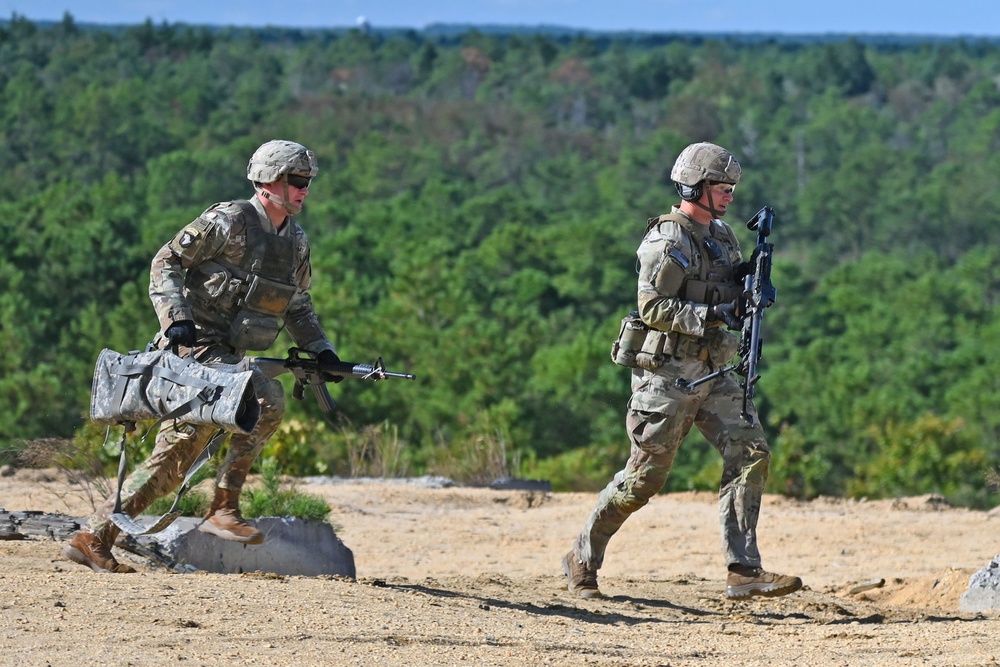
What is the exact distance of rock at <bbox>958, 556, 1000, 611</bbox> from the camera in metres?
7.60

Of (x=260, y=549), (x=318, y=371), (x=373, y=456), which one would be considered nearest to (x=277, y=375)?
(x=318, y=371)

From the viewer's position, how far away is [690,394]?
23.6 feet

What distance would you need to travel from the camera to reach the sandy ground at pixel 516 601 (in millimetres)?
5656

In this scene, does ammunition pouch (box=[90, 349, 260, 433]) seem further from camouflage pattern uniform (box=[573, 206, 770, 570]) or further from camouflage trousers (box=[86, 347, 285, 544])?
camouflage pattern uniform (box=[573, 206, 770, 570])

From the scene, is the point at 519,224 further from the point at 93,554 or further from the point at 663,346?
the point at 93,554

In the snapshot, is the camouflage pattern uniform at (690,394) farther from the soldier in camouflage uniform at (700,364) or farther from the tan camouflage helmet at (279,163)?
the tan camouflage helmet at (279,163)

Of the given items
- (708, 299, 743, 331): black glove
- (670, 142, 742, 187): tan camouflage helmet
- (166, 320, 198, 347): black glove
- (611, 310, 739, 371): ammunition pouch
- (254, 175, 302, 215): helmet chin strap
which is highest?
(670, 142, 742, 187): tan camouflage helmet

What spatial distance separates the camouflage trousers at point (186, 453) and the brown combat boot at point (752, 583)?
2.00 meters

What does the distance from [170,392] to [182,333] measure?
0.23 m

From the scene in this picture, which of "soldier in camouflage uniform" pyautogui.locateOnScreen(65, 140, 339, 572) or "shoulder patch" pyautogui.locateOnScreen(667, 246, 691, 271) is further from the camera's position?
"shoulder patch" pyautogui.locateOnScreen(667, 246, 691, 271)

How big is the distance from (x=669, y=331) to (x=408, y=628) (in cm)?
181

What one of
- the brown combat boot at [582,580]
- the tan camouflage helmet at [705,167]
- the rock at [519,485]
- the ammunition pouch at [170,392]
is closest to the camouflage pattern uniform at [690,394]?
the tan camouflage helmet at [705,167]

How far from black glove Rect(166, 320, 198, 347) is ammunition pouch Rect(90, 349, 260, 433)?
8cm

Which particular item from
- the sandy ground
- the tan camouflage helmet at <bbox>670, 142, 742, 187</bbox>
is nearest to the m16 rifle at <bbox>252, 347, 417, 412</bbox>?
the sandy ground
